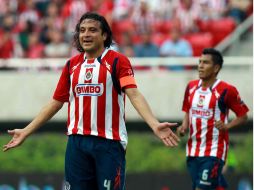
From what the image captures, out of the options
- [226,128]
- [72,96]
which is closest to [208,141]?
[226,128]

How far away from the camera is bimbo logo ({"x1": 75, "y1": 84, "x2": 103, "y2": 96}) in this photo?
836 centimetres

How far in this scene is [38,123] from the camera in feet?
27.8

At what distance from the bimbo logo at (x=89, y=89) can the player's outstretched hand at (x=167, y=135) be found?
3.32 feet

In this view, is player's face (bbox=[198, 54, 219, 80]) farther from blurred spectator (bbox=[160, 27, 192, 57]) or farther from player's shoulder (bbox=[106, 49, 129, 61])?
blurred spectator (bbox=[160, 27, 192, 57])

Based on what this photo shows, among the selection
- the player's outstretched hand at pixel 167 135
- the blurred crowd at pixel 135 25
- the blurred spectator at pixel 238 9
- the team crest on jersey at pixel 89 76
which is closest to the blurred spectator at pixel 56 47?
the blurred crowd at pixel 135 25

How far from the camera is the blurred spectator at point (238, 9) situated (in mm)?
18453

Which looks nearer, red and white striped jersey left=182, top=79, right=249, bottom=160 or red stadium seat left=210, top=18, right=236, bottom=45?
red and white striped jersey left=182, top=79, right=249, bottom=160

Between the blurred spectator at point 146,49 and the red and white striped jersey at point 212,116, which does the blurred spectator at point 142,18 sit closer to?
the blurred spectator at point 146,49

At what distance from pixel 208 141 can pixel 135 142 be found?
5537mm

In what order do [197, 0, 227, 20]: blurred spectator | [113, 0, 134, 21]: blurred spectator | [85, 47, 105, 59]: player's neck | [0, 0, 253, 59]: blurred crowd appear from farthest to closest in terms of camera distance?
[113, 0, 134, 21]: blurred spectator → [197, 0, 227, 20]: blurred spectator → [0, 0, 253, 59]: blurred crowd → [85, 47, 105, 59]: player's neck

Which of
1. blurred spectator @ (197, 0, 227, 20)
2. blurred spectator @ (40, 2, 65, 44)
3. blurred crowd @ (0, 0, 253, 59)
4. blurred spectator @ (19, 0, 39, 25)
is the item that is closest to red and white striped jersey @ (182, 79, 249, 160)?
blurred crowd @ (0, 0, 253, 59)

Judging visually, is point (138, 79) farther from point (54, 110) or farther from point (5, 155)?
point (54, 110)

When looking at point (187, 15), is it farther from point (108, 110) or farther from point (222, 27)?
point (108, 110)

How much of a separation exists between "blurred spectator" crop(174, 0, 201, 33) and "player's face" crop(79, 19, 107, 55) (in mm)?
9708
